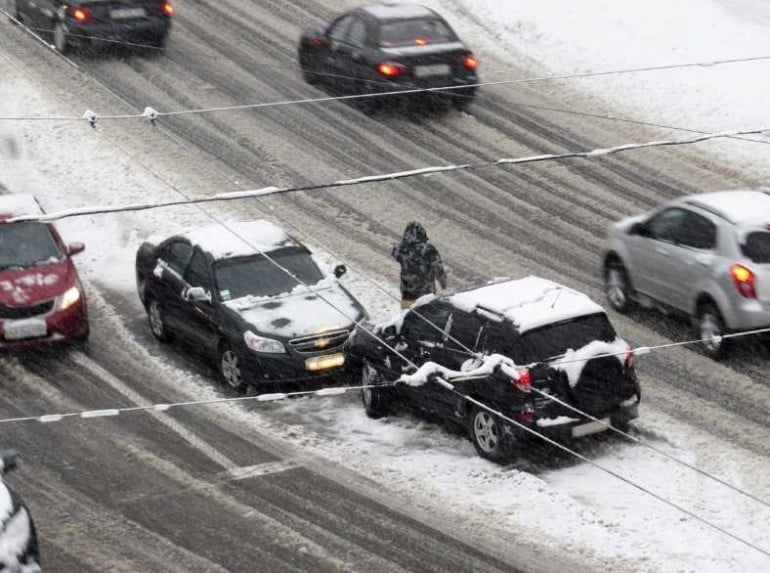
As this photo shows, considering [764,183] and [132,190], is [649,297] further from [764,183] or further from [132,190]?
[132,190]

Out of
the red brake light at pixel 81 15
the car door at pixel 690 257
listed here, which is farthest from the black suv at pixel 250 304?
the red brake light at pixel 81 15

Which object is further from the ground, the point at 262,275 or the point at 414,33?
the point at 414,33

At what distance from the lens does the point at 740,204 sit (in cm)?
1833

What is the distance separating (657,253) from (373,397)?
4303 millimetres

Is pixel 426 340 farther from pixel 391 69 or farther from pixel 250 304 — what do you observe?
pixel 391 69

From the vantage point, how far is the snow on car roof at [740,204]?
1794cm

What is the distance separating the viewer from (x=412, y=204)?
78.2 ft

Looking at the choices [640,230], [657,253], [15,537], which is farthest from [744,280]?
[15,537]

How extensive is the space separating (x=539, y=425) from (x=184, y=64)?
612 inches

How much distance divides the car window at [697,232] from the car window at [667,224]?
78 millimetres

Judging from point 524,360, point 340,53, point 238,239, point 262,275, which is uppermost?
point 340,53

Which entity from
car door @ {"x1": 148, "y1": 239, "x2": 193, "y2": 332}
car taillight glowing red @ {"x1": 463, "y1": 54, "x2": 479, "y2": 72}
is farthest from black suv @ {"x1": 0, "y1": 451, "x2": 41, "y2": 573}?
car taillight glowing red @ {"x1": 463, "y1": 54, "x2": 479, "y2": 72}

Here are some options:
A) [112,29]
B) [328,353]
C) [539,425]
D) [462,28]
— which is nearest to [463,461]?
[539,425]

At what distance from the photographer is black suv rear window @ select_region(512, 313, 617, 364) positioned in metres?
15.5
